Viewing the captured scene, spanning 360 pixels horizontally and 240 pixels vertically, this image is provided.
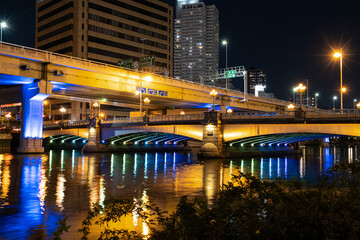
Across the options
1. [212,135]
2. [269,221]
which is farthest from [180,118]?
[269,221]

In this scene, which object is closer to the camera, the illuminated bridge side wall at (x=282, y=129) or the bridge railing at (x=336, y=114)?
the bridge railing at (x=336, y=114)

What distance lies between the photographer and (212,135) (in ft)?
164

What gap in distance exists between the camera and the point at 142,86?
61.0m

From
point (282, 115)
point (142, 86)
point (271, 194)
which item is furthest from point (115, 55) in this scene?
point (271, 194)

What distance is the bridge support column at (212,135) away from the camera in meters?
49.8

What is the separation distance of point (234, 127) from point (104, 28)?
236 feet

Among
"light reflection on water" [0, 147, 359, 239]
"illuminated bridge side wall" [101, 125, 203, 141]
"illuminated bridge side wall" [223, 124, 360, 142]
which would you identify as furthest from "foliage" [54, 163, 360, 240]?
"illuminated bridge side wall" [101, 125, 203, 141]

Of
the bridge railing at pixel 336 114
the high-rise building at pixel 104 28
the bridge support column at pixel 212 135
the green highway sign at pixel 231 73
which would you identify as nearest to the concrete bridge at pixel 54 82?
the bridge support column at pixel 212 135

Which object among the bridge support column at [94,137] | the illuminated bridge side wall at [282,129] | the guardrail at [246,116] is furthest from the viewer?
the bridge support column at [94,137]

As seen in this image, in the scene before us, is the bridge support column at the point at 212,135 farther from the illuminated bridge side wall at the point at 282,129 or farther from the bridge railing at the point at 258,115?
the bridge railing at the point at 258,115

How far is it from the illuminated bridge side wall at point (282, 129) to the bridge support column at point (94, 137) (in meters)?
27.5

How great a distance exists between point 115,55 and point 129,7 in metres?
17.4

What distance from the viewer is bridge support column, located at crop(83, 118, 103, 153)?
217ft

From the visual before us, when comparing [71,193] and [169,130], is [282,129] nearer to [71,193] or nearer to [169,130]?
[169,130]
